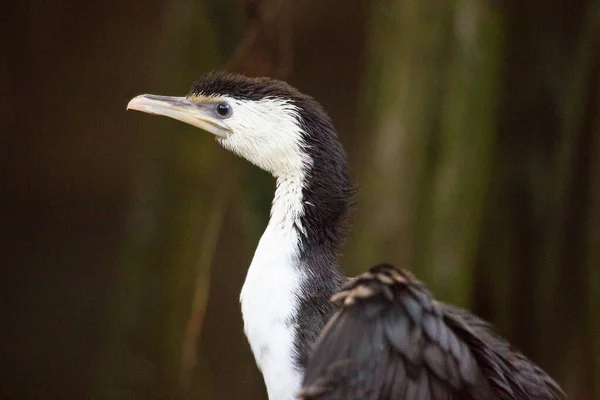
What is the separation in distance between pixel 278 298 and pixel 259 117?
381 millimetres

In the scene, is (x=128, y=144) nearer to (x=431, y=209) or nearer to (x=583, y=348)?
(x=431, y=209)

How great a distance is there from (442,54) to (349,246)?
29.4 inches

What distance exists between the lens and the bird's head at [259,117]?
1.88 meters

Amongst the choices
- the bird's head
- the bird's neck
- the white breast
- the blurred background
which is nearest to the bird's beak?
the bird's head

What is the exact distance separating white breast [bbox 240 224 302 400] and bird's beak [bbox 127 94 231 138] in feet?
1.00

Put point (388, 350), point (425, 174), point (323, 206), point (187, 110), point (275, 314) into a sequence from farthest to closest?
point (425, 174) < point (187, 110) < point (323, 206) < point (275, 314) < point (388, 350)

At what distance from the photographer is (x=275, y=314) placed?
1770mm

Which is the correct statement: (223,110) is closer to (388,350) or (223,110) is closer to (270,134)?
(270,134)

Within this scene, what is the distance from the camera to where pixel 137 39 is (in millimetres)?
3590

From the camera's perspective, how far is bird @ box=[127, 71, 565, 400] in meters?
1.63

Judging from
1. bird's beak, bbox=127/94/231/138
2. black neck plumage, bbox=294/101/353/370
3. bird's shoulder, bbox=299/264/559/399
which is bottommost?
bird's shoulder, bbox=299/264/559/399

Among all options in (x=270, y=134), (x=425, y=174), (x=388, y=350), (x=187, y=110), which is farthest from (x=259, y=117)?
(x=425, y=174)

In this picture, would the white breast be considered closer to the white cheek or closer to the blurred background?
the white cheek

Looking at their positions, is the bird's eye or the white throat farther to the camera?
the bird's eye
